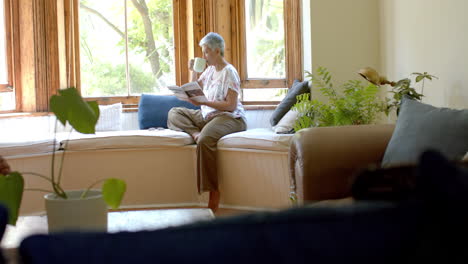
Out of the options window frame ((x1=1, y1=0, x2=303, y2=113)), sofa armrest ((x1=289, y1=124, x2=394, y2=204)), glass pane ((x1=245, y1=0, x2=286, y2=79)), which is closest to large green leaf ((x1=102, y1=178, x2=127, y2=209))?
sofa armrest ((x1=289, y1=124, x2=394, y2=204))

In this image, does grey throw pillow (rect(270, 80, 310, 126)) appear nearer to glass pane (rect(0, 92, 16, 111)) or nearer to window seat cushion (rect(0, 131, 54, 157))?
window seat cushion (rect(0, 131, 54, 157))

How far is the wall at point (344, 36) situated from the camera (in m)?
4.93

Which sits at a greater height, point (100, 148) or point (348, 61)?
point (348, 61)

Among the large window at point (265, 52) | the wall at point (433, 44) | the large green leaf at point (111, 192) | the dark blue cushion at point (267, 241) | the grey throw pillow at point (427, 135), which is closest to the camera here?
the dark blue cushion at point (267, 241)

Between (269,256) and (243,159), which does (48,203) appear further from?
(243,159)

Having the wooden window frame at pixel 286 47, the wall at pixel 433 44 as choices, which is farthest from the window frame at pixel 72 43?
the wall at pixel 433 44

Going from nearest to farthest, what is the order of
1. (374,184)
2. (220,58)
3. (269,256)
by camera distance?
1. (269,256)
2. (374,184)
3. (220,58)

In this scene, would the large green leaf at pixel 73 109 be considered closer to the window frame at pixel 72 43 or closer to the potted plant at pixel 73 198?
the potted plant at pixel 73 198

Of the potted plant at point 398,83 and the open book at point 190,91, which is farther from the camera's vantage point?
the open book at point 190,91

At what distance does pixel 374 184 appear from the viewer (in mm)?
712

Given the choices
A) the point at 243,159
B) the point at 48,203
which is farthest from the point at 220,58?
the point at 48,203

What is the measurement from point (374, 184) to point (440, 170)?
0.39ft

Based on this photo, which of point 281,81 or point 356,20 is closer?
point 356,20

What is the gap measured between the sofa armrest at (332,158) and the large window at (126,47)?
3735 millimetres
